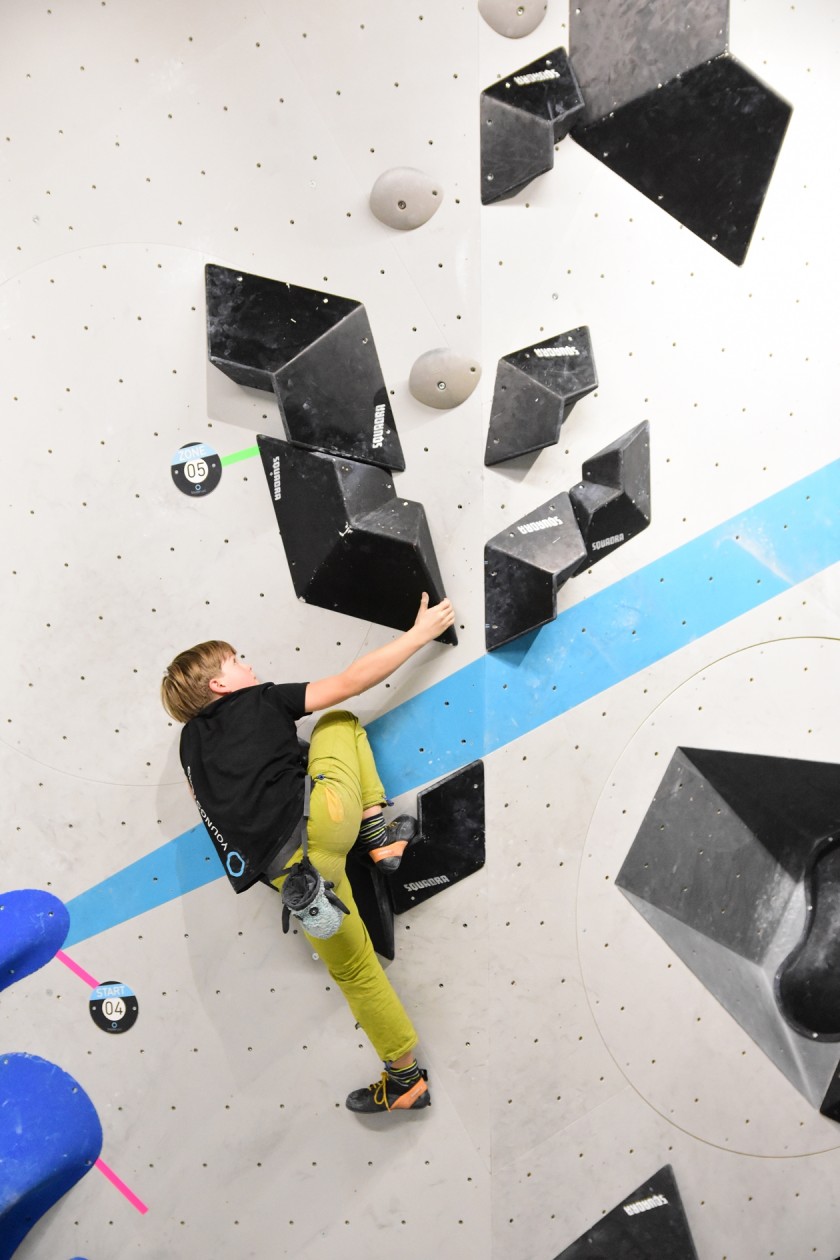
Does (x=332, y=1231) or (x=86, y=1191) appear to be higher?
(x=86, y=1191)

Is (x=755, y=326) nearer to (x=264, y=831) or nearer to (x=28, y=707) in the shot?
(x=264, y=831)

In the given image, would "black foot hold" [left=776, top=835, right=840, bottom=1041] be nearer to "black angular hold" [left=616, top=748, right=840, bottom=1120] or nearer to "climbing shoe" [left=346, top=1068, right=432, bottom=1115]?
"black angular hold" [left=616, top=748, right=840, bottom=1120]

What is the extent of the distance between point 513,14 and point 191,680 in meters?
1.43

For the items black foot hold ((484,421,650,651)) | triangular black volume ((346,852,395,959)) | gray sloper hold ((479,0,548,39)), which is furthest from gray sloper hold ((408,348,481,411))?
triangular black volume ((346,852,395,959))

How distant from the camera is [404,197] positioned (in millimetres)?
1811

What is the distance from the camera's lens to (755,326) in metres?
1.97

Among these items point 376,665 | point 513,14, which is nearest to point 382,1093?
point 376,665

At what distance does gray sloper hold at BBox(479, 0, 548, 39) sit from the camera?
70.3 inches

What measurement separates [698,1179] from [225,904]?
1.25 meters

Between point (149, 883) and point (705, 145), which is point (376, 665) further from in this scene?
point (705, 145)

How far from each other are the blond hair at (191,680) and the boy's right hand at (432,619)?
15.6 inches

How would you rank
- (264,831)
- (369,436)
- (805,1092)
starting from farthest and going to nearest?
(805,1092), (369,436), (264,831)

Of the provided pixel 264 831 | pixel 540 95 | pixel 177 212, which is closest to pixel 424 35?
pixel 540 95

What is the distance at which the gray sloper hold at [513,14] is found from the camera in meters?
1.79
